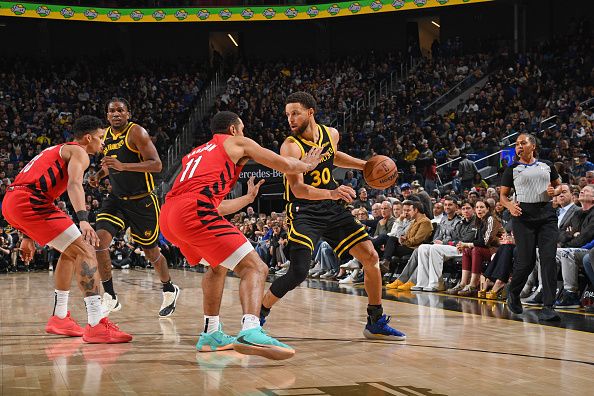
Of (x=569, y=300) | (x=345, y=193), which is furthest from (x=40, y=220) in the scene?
(x=569, y=300)

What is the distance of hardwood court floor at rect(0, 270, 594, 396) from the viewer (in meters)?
3.89

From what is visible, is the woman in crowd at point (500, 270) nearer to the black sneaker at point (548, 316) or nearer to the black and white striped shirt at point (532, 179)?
the black and white striped shirt at point (532, 179)

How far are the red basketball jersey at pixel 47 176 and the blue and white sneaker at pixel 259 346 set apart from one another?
2121 millimetres

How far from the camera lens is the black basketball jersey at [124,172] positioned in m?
6.76

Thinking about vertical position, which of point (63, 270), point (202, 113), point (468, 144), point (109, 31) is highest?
point (109, 31)

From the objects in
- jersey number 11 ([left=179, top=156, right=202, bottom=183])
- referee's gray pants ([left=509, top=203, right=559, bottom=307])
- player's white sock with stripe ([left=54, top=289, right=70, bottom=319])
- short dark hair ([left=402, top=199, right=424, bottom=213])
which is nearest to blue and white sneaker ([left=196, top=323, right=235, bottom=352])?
jersey number 11 ([left=179, top=156, right=202, bottom=183])

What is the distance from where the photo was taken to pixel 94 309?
5.48 metres

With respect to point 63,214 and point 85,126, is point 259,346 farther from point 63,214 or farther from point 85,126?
point 85,126

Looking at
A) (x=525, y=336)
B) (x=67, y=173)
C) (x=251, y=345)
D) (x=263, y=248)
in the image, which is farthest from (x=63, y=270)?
(x=263, y=248)

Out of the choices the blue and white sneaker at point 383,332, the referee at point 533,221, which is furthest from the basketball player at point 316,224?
the referee at point 533,221

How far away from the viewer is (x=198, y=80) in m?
27.3

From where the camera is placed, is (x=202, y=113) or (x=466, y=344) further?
(x=202, y=113)

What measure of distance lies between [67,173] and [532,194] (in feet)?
12.7

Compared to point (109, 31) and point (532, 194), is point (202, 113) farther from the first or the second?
point (532, 194)
